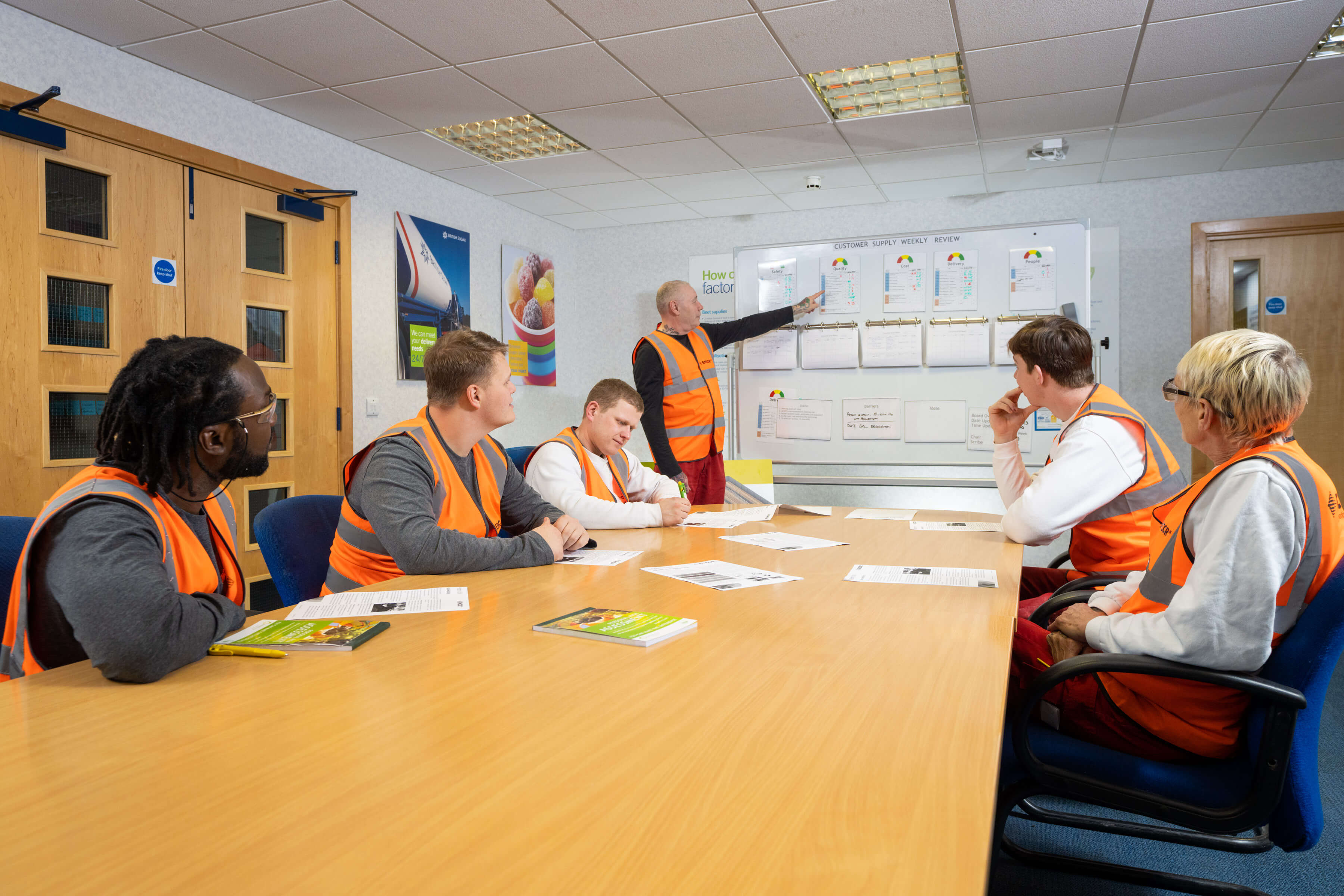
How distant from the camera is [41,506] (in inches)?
125

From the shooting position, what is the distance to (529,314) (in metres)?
5.93

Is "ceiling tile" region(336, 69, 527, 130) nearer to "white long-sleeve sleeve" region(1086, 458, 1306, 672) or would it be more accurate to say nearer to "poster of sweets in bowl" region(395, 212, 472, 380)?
"poster of sweets in bowl" region(395, 212, 472, 380)

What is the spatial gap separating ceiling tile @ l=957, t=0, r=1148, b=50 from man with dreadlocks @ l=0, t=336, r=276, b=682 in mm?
2834

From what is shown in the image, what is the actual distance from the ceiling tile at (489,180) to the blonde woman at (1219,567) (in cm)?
422

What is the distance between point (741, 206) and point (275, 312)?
319 cm

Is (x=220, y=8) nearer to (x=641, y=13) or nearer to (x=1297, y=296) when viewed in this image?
(x=641, y=13)

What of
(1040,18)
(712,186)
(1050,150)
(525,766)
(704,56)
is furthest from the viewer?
(712,186)

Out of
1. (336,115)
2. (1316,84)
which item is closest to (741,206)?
(336,115)

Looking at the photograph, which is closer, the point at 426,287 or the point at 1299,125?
the point at 1299,125

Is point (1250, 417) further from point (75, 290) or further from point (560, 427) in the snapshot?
point (560, 427)

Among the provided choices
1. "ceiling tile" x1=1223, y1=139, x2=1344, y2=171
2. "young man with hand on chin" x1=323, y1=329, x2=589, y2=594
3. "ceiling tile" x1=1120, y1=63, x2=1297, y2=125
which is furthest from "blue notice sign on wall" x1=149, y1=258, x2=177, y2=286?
"ceiling tile" x1=1223, y1=139, x2=1344, y2=171

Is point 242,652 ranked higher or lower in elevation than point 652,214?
lower

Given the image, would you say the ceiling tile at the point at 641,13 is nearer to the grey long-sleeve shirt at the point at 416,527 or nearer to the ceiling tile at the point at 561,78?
the ceiling tile at the point at 561,78

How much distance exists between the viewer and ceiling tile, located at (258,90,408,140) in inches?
149
